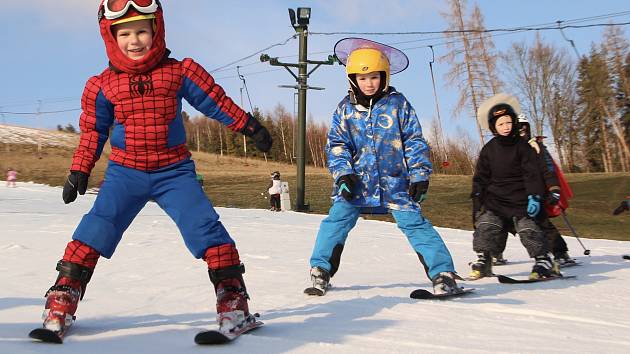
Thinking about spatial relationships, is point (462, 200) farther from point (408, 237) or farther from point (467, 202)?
point (408, 237)

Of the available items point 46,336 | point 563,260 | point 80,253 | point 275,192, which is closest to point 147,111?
point 80,253

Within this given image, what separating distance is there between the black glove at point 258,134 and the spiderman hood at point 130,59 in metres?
0.51

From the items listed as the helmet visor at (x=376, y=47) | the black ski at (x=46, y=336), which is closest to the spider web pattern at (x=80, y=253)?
the black ski at (x=46, y=336)

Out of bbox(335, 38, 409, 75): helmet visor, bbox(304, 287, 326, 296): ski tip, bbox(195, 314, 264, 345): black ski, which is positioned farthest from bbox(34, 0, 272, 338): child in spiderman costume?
bbox(335, 38, 409, 75): helmet visor

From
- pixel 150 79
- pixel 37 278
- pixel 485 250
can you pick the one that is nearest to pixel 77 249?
pixel 150 79

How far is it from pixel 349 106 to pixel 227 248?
1671 mm

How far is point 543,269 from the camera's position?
190 inches

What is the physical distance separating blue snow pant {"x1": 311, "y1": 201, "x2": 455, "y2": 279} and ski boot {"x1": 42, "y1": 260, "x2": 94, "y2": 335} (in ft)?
5.39

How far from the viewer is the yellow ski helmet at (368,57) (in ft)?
13.1

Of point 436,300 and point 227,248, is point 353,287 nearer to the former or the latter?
point 436,300

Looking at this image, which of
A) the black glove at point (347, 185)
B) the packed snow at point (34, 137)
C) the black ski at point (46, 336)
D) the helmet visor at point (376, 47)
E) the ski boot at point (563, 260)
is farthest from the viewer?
the packed snow at point (34, 137)

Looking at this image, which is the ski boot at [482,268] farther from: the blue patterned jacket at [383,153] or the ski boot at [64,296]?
the ski boot at [64,296]

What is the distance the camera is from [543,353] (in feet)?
8.00

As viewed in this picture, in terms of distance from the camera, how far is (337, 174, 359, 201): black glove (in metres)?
3.87
